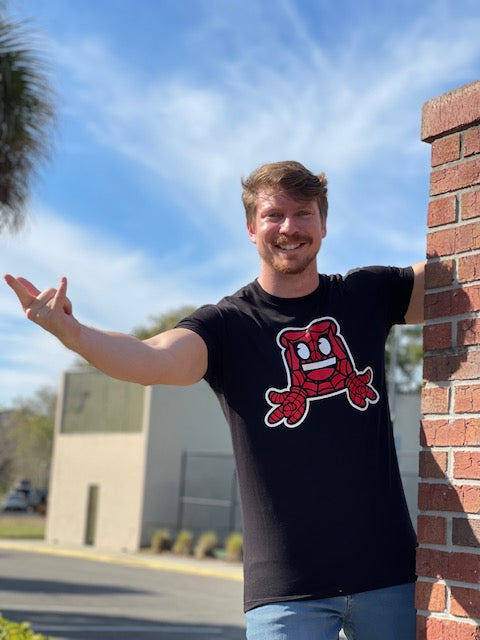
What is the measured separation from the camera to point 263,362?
3.00 meters

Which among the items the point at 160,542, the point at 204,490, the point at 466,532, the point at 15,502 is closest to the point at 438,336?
the point at 466,532

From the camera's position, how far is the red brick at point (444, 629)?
276 cm

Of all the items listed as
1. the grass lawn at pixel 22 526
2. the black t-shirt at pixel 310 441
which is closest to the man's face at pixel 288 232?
the black t-shirt at pixel 310 441

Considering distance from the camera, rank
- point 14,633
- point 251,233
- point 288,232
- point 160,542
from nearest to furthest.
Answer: point 288,232, point 251,233, point 14,633, point 160,542

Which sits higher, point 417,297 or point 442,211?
point 442,211

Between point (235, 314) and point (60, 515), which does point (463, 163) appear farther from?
point (60, 515)

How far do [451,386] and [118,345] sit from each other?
105 cm

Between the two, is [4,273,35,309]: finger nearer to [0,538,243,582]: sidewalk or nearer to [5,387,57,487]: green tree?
[0,538,243,582]: sidewalk

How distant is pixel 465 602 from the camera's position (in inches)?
110

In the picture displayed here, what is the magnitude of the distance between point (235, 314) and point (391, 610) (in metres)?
1.05

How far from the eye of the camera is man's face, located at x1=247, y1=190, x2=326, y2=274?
3088 millimetres

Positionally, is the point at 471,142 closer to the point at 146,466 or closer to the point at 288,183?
the point at 288,183

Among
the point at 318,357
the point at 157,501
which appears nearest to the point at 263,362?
the point at 318,357

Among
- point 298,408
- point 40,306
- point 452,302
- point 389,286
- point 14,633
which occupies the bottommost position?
point 14,633
